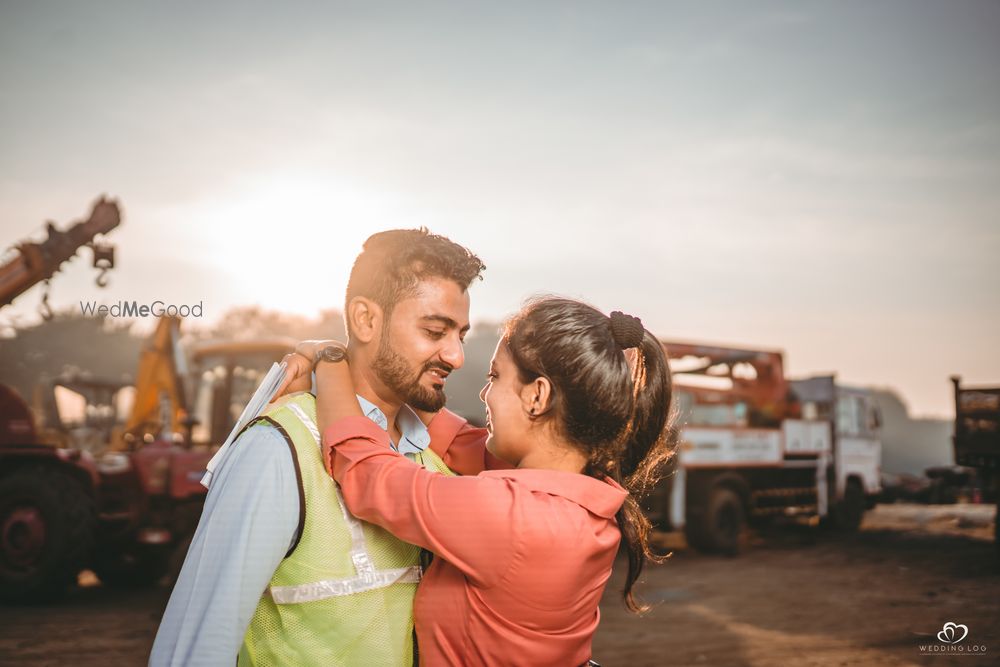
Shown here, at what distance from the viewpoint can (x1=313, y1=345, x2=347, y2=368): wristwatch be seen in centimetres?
216

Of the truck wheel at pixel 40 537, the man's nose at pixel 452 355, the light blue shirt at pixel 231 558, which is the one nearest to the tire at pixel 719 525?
the truck wheel at pixel 40 537

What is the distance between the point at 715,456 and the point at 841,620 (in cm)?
397

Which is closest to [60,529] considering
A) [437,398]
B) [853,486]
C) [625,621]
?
[625,621]

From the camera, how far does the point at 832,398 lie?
1500cm

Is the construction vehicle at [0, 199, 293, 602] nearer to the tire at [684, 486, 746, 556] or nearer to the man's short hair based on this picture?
the man's short hair

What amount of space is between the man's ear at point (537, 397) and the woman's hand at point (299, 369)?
637 millimetres

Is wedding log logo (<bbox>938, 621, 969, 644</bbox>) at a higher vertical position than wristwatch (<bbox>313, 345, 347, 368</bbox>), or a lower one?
lower

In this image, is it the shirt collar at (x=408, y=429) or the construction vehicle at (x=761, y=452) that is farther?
the construction vehicle at (x=761, y=452)

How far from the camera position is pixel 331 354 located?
2172 mm

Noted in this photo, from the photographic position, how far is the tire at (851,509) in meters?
15.7

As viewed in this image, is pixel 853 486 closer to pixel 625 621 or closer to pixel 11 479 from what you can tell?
pixel 625 621

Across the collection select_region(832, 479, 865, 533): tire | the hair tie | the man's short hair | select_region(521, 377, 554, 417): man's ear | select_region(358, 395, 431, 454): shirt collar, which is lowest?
select_region(832, 479, 865, 533): tire

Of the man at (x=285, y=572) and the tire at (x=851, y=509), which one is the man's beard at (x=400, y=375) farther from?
the tire at (x=851, y=509)

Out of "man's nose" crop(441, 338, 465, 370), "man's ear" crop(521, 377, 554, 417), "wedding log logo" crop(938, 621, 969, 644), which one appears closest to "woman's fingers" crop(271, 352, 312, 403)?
"man's nose" crop(441, 338, 465, 370)
